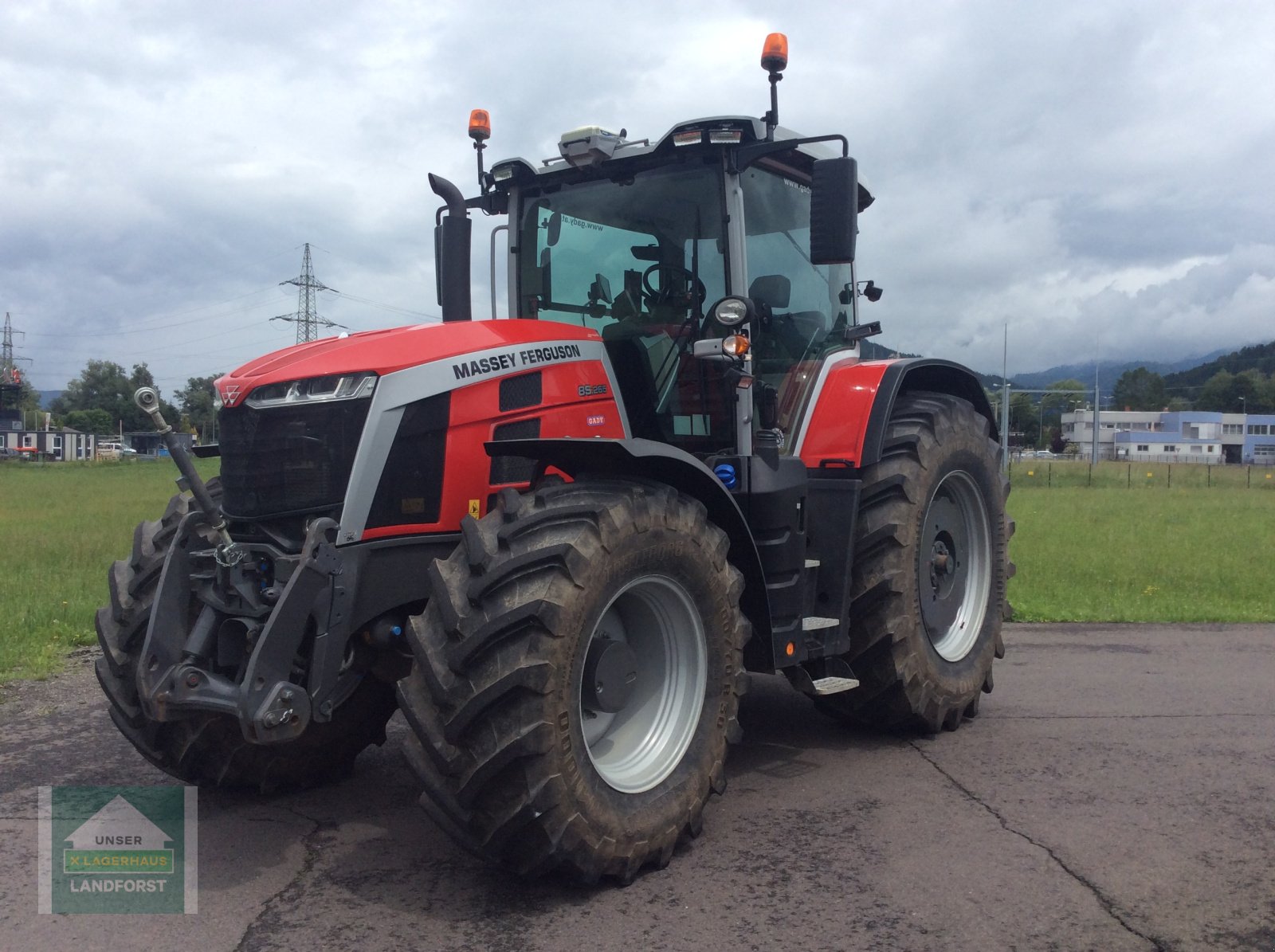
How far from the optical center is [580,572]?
358cm

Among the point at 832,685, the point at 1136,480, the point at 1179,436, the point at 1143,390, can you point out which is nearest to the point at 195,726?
the point at 832,685

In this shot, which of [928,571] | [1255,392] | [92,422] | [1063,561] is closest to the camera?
[928,571]

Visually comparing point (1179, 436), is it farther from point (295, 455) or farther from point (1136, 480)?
point (295, 455)

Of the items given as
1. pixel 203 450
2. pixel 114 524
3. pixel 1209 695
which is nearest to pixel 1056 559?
pixel 1209 695

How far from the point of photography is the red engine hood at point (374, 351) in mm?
3988

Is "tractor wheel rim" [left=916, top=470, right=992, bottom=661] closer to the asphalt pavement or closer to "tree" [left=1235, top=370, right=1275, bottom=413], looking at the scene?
the asphalt pavement

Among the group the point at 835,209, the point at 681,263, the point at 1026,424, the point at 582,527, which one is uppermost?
the point at 1026,424

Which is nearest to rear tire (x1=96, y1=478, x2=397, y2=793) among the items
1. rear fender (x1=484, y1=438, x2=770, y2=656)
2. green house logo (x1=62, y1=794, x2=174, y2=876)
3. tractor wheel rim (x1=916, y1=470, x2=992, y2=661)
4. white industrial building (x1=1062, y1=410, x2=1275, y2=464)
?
green house logo (x1=62, y1=794, x2=174, y2=876)

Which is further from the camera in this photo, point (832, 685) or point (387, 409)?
point (832, 685)

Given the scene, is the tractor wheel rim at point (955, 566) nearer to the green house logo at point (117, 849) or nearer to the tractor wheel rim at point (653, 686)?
the tractor wheel rim at point (653, 686)

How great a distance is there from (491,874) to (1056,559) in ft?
38.3

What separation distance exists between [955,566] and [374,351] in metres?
3.67

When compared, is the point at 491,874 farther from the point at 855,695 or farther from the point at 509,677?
the point at 855,695

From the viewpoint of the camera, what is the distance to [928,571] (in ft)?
19.0
